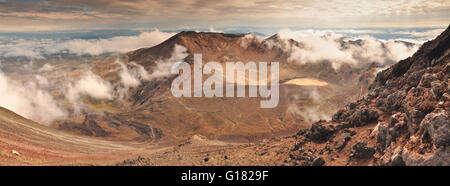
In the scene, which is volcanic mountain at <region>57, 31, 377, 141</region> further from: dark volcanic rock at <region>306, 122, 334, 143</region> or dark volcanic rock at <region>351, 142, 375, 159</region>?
dark volcanic rock at <region>351, 142, 375, 159</region>

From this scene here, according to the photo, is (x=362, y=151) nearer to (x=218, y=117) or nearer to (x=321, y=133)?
(x=321, y=133)

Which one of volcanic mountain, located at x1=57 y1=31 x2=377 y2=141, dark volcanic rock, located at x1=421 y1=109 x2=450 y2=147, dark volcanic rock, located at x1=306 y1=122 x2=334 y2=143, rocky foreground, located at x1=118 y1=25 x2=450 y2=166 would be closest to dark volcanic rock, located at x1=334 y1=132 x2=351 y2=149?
rocky foreground, located at x1=118 y1=25 x2=450 y2=166

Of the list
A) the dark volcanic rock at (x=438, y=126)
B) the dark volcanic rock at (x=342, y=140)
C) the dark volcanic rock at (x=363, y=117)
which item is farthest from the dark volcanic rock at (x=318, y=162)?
the dark volcanic rock at (x=438, y=126)

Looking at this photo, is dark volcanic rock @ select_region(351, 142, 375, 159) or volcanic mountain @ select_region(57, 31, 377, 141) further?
volcanic mountain @ select_region(57, 31, 377, 141)

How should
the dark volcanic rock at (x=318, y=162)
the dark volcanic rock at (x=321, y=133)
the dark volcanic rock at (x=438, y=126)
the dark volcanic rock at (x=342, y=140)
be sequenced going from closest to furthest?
1. the dark volcanic rock at (x=438, y=126)
2. the dark volcanic rock at (x=318, y=162)
3. the dark volcanic rock at (x=342, y=140)
4. the dark volcanic rock at (x=321, y=133)

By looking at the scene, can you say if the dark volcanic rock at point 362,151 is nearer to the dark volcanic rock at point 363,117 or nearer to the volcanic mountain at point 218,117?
the dark volcanic rock at point 363,117

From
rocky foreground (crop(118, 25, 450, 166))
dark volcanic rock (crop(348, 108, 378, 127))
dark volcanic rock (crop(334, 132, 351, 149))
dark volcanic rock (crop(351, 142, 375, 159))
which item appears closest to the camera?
rocky foreground (crop(118, 25, 450, 166))

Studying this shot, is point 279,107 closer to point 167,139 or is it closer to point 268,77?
point 167,139

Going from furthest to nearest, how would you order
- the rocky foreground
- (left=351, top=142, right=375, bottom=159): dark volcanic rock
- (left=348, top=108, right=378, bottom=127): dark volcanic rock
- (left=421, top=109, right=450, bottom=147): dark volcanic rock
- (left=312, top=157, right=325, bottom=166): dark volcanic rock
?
(left=348, top=108, right=378, bottom=127): dark volcanic rock
(left=312, top=157, right=325, bottom=166): dark volcanic rock
(left=351, top=142, right=375, bottom=159): dark volcanic rock
the rocky foreground
(left=421, top=109, right=450, bottom=147): dark volcanic rock

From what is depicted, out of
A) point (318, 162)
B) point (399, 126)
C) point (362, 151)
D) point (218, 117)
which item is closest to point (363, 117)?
point (399, 126)

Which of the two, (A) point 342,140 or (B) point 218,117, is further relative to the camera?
(B) point 218,117
